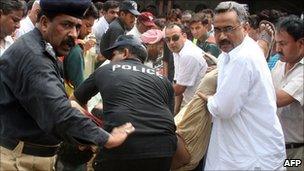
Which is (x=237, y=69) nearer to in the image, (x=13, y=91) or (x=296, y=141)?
(x=296, y=141)

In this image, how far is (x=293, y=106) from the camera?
418 centimetres

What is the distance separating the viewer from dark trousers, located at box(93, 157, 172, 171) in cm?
396

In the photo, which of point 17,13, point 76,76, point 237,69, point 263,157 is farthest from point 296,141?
point 17,13

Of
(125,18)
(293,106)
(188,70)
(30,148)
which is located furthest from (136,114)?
(125,18)

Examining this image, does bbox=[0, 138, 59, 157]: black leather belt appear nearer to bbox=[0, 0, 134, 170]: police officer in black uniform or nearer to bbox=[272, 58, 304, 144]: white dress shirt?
bbox=[0, 0, 134, 170]: police officer in black uniform

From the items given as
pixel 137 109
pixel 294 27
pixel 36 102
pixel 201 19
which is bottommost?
pixel 201 19

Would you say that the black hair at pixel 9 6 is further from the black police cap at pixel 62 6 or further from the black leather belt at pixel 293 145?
the black leather belt at pixel 293 145

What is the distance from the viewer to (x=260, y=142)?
144 inches

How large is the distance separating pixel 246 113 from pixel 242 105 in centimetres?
8

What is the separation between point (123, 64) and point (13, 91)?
1443 millimetres

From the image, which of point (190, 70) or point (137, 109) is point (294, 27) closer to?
point (137, 109)

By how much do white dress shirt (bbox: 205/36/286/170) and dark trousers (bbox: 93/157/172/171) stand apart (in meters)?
0.52

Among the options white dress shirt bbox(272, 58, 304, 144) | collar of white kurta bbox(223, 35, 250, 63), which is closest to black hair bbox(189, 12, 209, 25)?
white dress shirt bbox(272, 58, 304, 144)

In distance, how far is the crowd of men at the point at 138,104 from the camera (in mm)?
2797
